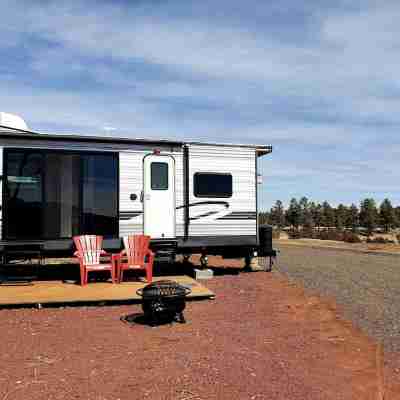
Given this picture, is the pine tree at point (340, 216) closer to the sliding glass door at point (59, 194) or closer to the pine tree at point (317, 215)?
the pine tree at point (317, 215)

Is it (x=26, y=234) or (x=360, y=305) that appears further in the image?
(x=26, y=234)

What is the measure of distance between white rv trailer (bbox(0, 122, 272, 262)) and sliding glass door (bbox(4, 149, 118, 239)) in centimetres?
2

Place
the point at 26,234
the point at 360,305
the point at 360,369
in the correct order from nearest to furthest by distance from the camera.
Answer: the point at 360,369 → the point at 360,305 → the point at 26,234

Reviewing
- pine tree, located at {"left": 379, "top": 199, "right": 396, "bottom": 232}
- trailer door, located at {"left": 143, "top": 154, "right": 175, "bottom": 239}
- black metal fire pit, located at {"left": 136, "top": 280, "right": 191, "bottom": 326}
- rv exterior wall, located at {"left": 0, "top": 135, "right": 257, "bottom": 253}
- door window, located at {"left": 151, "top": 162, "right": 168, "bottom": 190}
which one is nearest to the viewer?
black metal fire pit, located at {"left": 136, "top": 280, "right": 191, "bottom": 326}

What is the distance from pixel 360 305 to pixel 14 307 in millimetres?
6097

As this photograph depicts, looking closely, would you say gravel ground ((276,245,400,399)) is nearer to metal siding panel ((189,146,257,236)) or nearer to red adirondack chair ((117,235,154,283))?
metal siding panel ((189,146,257,236))

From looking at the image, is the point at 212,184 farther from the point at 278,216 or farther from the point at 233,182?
the point at 278,216

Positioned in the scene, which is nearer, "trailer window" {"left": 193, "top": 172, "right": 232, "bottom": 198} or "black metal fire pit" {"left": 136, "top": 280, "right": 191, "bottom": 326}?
"black metal fire pit" {"left": 136, "top": 280, "right": 191, "bottom": 326}

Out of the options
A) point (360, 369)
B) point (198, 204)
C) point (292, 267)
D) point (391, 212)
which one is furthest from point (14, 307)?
point (391, 212)

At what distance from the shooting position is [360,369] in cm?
503

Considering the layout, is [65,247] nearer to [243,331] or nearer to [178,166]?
[178,166]

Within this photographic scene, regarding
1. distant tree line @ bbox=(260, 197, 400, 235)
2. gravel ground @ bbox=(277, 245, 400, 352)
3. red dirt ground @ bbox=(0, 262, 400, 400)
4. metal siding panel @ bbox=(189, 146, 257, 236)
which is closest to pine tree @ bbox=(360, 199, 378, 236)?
distant tree line @ bbox=(260, 197, 400, 235)

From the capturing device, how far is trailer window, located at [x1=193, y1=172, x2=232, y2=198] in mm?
10633

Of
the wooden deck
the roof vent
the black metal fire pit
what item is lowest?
the wooden deck
